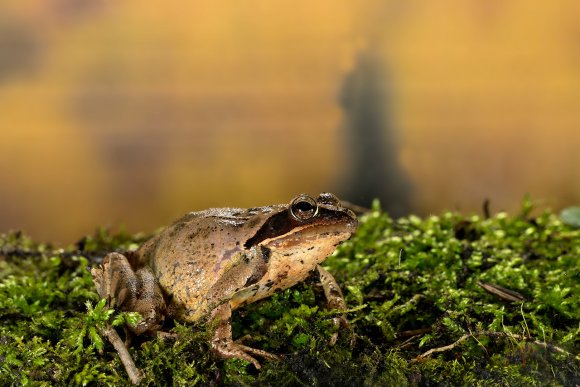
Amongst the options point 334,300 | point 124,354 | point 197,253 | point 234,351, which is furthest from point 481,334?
point 124,354

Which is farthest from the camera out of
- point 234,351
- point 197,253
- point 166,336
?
point 197,253

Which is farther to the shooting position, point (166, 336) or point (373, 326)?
point (373, 326)

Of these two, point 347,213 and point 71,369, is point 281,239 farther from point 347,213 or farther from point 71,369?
point 71,369

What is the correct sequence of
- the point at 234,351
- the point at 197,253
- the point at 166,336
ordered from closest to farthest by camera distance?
the point at 234,351
the point at 166,336
the point at 197,253

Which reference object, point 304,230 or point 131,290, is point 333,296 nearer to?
point 304,230

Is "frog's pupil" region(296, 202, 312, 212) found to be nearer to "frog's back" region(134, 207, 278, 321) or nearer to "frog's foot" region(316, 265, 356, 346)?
"frog's back" region(134, 207, 278, 321)

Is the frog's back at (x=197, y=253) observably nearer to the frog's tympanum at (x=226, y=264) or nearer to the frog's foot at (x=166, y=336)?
the frog's tympanum at (x=226, y=264)

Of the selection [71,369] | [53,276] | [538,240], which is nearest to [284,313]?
[71,369]

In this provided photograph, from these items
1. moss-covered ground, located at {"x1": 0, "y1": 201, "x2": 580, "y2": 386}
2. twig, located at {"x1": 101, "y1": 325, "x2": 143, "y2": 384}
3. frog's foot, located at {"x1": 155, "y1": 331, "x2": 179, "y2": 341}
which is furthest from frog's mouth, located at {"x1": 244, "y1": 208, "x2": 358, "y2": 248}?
twig, located at {"x1": 101, "y1": 325, "x2": 143, "y2": 384}
